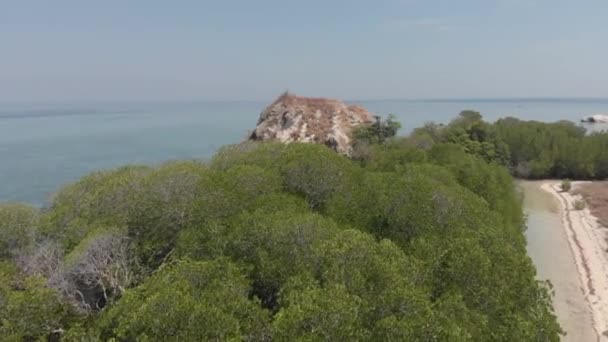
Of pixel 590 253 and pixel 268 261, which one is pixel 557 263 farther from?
pixel 268 261

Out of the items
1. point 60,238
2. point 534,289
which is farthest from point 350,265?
point 60,238

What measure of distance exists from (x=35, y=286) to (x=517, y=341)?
14496mm

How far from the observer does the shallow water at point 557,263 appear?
25.6m

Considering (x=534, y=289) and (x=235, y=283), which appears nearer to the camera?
(x=235, y=283)

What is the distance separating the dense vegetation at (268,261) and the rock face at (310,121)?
29485mm

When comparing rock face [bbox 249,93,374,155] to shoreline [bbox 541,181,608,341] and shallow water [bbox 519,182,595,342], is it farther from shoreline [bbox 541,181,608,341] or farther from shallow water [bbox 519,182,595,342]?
shoreline [bbox 541,181,608,341]

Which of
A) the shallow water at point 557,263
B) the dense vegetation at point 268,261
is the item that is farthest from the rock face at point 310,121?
the dense vegetation at point 268,261

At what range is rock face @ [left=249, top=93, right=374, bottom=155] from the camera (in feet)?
181

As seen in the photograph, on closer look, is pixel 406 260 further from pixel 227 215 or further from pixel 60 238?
pixel 60 238

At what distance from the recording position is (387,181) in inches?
927

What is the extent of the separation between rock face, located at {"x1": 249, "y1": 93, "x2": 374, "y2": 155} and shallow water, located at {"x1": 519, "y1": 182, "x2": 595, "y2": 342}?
71.2ft

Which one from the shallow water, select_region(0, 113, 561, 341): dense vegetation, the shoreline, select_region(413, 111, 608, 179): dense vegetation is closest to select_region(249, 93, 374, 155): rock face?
select_region(413, 111, 608, 179): dense vegetation

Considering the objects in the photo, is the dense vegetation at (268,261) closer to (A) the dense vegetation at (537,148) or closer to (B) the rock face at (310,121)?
(B) the rock face at (310,121)

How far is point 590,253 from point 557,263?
452 cm
